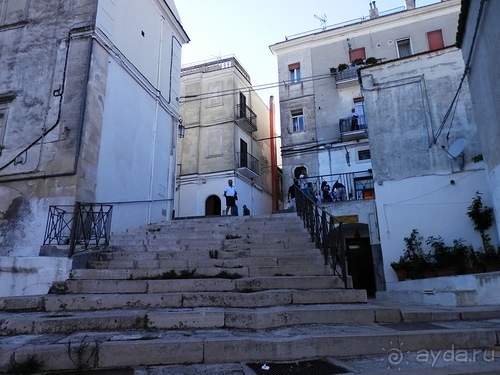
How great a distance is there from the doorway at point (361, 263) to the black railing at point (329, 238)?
7.69 metres

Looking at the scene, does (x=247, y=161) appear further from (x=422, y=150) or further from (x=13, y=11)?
(x=13, y=11)

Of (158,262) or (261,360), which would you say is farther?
(158,262)

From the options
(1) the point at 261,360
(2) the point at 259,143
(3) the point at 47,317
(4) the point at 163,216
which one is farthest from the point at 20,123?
(2) the point at 259,143

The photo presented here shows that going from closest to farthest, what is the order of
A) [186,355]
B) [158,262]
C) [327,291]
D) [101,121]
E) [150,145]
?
[186,355]
[327,291]
[158,262]
[101,121]
[150,145]

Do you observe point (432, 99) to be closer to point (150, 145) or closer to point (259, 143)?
point (150, 145)

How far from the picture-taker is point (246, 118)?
22141mm

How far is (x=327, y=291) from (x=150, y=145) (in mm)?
9059

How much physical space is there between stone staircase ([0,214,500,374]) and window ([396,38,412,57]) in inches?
657

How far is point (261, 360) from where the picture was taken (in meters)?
3.35

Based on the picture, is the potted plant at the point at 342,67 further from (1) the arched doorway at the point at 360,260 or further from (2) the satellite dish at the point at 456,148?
(2) the satellite dish at the point at 456,148

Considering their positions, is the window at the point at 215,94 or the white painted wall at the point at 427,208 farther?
the window at the point at 215,94

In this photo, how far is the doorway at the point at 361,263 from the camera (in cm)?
1504

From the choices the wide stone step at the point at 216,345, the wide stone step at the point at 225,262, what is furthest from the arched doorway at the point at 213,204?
the wide stone step at the point at 216,345

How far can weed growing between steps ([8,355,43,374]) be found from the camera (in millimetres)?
2994
